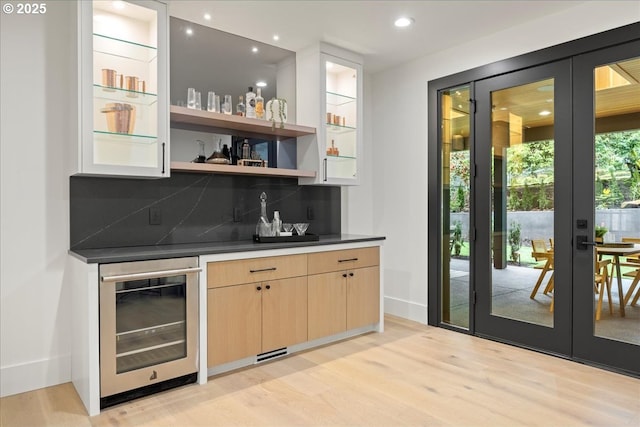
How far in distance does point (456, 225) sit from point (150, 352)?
110 inches

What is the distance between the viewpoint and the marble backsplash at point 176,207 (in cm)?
289

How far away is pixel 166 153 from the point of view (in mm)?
2822

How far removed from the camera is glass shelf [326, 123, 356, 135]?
3848 millimetres

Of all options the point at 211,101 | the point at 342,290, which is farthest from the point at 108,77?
the point at 342,290

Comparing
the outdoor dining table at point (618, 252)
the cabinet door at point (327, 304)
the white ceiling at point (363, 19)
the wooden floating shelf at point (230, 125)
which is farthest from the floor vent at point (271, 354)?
the white ceiling at point (363, 19)

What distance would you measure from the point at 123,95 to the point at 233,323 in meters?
1.67

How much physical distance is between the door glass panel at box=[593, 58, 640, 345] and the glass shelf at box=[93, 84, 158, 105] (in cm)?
311

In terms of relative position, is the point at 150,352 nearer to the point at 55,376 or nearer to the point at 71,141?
the point at 55,376

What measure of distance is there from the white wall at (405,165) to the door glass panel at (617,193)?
0.89 metres

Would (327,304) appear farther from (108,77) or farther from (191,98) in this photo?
(108,77)

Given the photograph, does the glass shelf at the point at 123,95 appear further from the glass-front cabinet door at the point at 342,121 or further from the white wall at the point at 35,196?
the glass-front cabinet door at the point at 342,121

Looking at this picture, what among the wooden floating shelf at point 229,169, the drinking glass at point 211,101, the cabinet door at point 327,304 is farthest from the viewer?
the cabinet door at point 327,304

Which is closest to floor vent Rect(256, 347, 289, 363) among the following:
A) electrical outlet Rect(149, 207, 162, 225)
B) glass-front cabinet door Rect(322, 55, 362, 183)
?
electrical outlet Rect(149, 207, 162, 225)

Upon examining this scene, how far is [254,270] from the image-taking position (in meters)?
3.01
